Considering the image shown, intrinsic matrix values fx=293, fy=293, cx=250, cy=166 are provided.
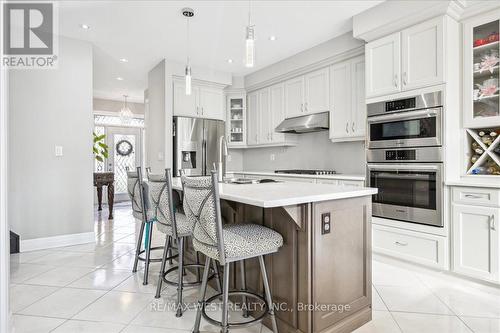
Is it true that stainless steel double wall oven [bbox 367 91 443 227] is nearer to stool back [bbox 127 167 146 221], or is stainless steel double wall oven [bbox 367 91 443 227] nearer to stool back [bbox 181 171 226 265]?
stool back [bbox 181 171 226 265]

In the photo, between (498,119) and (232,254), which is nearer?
(232,254)

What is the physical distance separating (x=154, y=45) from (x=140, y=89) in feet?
8.79

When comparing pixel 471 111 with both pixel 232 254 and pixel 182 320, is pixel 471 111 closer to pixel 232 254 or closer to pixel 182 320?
pixel 232 254

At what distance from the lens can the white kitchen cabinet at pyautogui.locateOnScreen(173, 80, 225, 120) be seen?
483cm

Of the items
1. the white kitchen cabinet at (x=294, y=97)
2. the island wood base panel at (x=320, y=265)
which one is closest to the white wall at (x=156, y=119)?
the white kitchen cabinet at (x=294, y=97)

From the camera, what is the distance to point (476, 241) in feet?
8.03

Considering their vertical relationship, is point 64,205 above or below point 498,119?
below

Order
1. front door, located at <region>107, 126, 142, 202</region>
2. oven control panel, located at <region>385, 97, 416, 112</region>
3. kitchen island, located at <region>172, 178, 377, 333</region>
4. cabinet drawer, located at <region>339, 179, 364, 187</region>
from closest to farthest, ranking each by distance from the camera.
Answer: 1. kitchen island, located at <region>172, 178, 377, 333</region>
2. oven control panel, located at <region>385, 97, 416, 112</region>
3. cabinet drawer, located at <region>339, 179, 364, 187</region>
4. front door, located at <region>107, 126, 142, 202</region>

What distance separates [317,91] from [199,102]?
205cm

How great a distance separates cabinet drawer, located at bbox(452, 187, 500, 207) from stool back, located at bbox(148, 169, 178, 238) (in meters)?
2.42

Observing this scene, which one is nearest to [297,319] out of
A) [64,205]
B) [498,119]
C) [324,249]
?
[324,249]

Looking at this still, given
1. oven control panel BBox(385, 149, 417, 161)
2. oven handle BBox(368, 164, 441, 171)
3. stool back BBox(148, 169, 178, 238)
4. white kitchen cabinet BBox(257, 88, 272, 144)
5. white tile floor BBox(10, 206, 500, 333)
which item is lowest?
white tile floor BBox(10, 206, 500, 333)

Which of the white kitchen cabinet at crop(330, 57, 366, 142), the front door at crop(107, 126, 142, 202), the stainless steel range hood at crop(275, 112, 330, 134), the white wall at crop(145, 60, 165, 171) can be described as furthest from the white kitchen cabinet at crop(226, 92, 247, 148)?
the front door at crop(107, 126, 142, 202)

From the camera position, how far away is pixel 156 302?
2240mm
